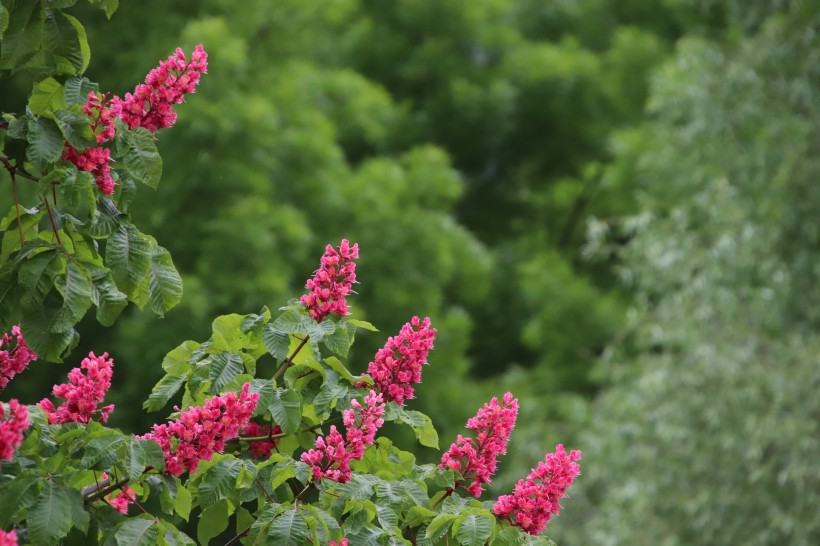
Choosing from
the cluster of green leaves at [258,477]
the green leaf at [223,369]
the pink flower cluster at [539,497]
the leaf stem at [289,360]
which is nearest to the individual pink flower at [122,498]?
the cluster of green leaves at [258,477]

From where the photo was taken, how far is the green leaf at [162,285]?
8.31 feet

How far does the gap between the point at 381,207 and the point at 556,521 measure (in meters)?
3.46

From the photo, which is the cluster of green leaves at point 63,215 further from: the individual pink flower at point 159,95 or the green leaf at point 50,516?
the green leaf at point 50,516

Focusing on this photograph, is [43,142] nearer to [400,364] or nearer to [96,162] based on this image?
[96,162]

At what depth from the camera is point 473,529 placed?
2.52 m

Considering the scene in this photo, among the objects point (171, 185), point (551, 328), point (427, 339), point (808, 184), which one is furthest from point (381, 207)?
point (427, 339)

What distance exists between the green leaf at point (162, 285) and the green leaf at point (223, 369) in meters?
0.17

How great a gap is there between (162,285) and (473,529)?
760 mm

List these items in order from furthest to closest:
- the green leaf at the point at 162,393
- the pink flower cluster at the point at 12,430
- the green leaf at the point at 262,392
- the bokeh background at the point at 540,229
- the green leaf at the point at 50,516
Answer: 1. the bokeh background at the point at 540,229
2. the green leaf at the point at 162,393
3. the green leaf at the point at 262,392
4. the green leaf at the point at 50,516
5. the pink flower cluster at the point at 12,430

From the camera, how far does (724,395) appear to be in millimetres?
9219

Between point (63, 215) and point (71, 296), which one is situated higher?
point (63, 215)

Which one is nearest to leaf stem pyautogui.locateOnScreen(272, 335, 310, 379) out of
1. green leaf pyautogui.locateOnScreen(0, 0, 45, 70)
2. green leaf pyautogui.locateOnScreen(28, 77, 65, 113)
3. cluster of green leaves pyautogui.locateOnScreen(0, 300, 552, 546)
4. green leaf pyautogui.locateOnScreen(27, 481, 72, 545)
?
cluster of green leaves pyautogui.locateOnScreen(0, 300, 552, 546)

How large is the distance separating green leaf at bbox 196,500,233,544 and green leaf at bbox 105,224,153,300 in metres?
0.50

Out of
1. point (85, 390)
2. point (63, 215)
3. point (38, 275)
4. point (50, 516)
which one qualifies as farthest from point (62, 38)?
point (50, 516)
